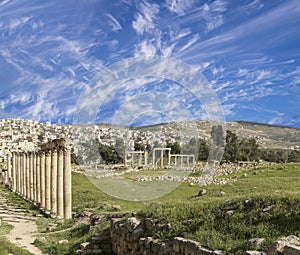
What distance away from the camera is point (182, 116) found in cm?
3173

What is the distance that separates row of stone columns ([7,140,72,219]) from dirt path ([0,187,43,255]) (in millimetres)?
2054

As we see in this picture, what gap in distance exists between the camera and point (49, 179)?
116 ft

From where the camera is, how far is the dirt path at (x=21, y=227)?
1927 cm

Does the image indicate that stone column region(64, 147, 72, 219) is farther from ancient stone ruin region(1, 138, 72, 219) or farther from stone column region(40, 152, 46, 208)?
stone column region(40, 152, 46, 208)

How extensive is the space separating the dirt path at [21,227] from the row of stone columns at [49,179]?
2.05 metres

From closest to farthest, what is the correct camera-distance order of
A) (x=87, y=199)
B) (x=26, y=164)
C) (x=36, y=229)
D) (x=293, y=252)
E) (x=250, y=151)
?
(x=293, y=252) → (x=36, y=229) → (x=87, y=199) → (x=26, y=164) → (x=250, y=151)

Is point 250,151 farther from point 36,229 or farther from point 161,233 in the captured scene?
point 161,233

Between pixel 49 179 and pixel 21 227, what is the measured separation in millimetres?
9941

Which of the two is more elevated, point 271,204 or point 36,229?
point 271,204

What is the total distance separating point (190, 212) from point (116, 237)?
3393 mm

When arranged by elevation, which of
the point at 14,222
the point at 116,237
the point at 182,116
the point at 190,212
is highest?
the point at 182,116

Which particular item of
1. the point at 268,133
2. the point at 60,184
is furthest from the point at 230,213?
the point at 268,133

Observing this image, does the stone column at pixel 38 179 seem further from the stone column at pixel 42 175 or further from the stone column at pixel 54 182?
the stone column at pixel 54 182

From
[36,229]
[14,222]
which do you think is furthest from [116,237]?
[14,222]
